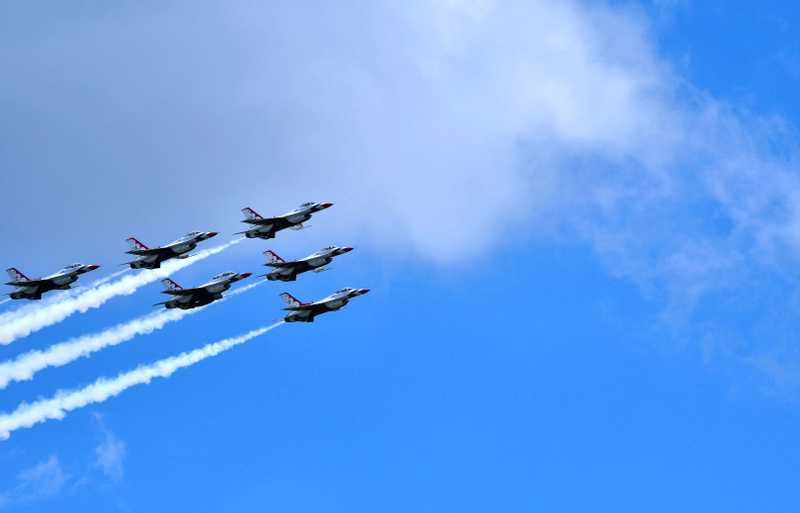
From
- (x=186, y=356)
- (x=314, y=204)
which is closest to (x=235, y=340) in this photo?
(x=186, y=356)

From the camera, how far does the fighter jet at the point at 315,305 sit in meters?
157

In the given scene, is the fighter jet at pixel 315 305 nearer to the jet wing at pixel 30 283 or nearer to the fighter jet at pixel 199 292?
the fighter jet at pixel 199 292

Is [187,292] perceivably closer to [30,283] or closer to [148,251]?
[148,251]

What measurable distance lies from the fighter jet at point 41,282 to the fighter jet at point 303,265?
1832 cm

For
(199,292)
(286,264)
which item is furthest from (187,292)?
(286,264)

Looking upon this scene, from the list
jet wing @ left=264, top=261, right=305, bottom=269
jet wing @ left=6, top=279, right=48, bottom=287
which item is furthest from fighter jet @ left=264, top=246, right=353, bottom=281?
jet wing @ left=6, top=279, right=48, bottom=287

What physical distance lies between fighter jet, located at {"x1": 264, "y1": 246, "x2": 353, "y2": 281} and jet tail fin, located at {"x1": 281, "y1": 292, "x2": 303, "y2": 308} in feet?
7.72

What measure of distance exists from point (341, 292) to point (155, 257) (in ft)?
59.4

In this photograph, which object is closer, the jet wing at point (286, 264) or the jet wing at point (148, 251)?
the jet wing at point (148, 251)

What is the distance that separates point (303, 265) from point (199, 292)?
1116cm

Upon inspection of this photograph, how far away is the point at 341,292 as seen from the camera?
15838 centimetres

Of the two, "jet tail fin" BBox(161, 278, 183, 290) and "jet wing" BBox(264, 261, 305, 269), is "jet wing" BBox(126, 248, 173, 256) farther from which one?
"jet wing" BBox(264, 261, 305, 269)

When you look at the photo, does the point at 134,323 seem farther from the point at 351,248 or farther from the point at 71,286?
the point at 351,248

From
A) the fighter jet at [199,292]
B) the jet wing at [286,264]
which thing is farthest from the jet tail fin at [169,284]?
the jet wing at [286,264]
